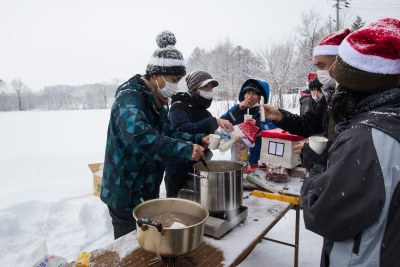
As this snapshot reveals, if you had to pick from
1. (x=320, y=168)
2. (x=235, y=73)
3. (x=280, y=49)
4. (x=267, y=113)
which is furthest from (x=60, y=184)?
(x=235, y=73)

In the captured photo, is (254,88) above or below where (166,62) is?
below

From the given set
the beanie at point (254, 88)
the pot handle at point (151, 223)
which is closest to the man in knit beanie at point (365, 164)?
the pot handle at point (151, 223)

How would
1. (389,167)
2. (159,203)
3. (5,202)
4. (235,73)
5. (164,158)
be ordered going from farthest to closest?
(235,73) → (5,202) → (164,158) → (159,203) → (389,167)

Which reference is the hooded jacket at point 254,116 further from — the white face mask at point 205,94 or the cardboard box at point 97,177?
the cardboard box at point 97,177

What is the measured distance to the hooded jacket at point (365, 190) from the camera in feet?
3.52

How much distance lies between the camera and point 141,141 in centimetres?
175

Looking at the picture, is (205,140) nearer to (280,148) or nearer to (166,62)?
(166,62)

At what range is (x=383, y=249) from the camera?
1.14 metres

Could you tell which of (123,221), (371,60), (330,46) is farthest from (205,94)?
(371,60)

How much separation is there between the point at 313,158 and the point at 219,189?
0.58m

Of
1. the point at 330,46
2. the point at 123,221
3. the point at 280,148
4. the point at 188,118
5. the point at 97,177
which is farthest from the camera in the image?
the point at 97,177

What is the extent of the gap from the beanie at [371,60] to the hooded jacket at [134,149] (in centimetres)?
98

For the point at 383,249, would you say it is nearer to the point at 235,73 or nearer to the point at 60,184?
the point at 60,184

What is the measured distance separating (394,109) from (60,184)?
5983 millimetres
